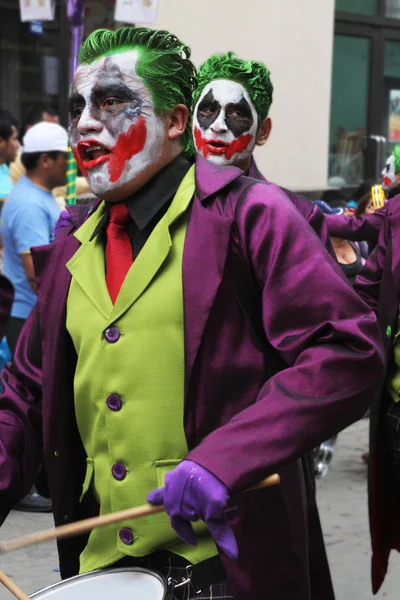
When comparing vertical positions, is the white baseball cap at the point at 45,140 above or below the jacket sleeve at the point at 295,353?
above

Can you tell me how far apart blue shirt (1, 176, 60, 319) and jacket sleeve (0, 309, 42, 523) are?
387 cm

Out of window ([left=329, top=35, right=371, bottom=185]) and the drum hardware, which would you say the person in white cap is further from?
window ([left=329, top=35, right=371, bottom=185])

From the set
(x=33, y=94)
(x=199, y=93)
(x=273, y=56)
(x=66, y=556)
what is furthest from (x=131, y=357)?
(x=273, y=56)

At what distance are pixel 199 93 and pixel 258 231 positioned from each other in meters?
2.89

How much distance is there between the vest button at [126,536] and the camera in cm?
240

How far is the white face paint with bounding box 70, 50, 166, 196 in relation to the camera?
2469mm

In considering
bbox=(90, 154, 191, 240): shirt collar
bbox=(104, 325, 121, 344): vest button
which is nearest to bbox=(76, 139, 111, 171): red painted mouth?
bbox=(90, 154, 191, 240): shirt collar

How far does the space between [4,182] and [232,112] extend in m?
2.75

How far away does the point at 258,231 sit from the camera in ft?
7.51

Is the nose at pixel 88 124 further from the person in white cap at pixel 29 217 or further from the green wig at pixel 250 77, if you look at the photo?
the person in white cap at pixel 29 217

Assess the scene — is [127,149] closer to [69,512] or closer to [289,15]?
[69,512]

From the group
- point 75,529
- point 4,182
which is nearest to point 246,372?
point 75,529

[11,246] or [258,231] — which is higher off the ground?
[258,231]

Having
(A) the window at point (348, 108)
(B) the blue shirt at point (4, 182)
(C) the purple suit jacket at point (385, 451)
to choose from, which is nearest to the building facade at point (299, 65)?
(A) the window at point (348, 108)
